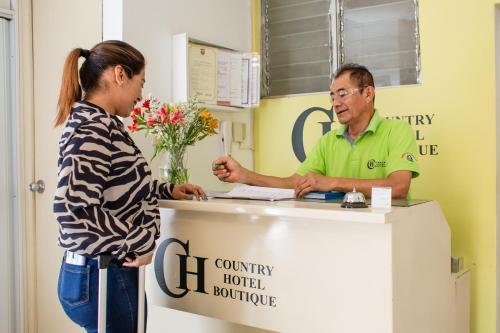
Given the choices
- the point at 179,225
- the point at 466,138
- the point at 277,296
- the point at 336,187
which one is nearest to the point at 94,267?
the point at 179,225

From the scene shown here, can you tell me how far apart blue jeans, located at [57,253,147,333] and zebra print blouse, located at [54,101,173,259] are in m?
0.10

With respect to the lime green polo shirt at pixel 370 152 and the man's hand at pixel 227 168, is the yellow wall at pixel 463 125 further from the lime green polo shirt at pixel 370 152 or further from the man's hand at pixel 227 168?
the man's hand at pixel 227 168

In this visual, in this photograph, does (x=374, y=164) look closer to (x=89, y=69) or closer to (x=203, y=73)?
(x=203, y=73)

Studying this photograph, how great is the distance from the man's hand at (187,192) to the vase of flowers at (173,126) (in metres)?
0.12

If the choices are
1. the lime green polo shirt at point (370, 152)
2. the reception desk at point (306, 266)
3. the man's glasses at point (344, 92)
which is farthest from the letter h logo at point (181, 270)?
the man's glasses at point (344, 92)

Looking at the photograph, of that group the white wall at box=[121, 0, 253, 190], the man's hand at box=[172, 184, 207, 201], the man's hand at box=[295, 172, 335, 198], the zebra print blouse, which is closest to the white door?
the white wall at box=[121, 0, 253, 190]

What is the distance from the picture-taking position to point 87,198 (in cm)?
136

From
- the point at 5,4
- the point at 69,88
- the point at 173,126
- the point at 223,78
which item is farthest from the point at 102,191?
the point at 5,4

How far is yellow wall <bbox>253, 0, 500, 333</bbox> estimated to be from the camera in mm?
2398

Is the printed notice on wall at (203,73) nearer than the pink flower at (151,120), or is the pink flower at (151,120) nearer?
the pink flower at (151,120)

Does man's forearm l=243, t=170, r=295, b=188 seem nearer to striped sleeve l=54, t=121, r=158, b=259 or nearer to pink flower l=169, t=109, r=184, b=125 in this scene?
pink flower l=169, t=109, r=184, b=125

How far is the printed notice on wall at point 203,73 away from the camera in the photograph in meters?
2.62

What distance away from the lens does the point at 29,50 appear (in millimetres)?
2709

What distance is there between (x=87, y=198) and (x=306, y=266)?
730mm
